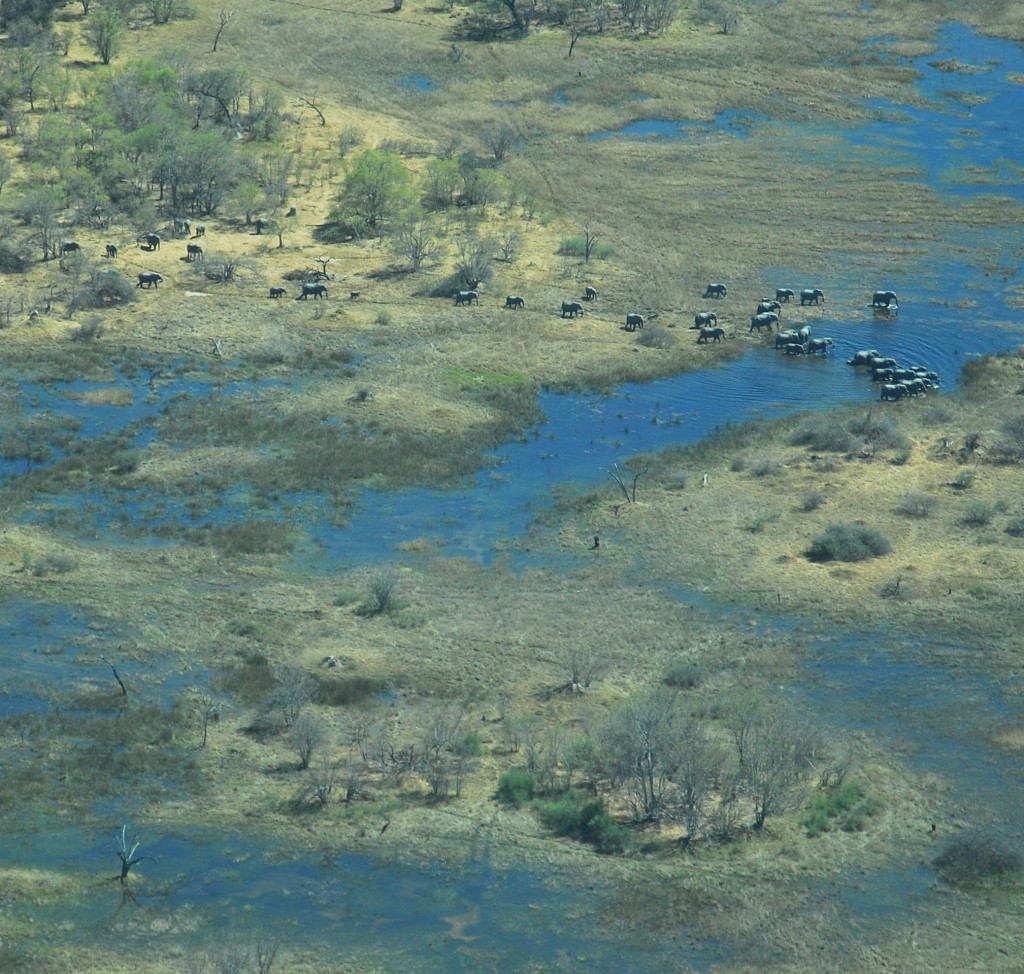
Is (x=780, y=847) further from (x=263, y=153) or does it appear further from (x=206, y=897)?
(x=263, y=153)

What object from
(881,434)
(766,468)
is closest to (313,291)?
(766,468)

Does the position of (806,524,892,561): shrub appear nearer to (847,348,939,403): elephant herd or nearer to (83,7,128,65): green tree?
(847,348,939,403): elephant herd

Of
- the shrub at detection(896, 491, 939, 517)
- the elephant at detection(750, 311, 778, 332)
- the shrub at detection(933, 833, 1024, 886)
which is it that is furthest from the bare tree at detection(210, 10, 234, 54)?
the shrub at detection(933, 833, 1024, 886)

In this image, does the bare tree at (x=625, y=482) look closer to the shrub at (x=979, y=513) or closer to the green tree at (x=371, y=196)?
the shrub at (x=979, y=513)

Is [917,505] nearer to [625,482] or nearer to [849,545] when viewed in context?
[849,545]

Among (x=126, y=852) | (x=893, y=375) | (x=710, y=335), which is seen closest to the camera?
(x=126, y=852)

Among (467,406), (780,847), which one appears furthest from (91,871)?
(467,406)

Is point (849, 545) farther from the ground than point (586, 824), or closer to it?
farther from the ground

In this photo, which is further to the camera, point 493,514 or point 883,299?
point 883,299

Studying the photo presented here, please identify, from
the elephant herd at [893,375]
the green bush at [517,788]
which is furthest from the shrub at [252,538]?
the elephant herd at [893,375]
